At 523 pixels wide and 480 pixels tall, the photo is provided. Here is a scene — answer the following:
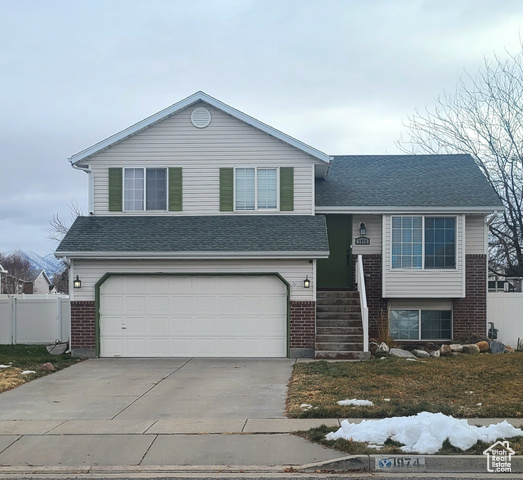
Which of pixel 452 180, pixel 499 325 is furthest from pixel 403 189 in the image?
pixel 499 325

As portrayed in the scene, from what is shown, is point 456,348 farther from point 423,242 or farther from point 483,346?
point 423,242

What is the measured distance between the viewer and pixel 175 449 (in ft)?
28.9

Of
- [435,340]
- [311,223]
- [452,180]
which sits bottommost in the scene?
[435,340]

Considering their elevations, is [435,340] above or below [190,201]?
below

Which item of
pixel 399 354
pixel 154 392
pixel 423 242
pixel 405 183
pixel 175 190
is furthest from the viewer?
pixel 405 183

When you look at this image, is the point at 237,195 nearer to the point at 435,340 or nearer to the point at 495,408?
the point at 435,340

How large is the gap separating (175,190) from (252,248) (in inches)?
122

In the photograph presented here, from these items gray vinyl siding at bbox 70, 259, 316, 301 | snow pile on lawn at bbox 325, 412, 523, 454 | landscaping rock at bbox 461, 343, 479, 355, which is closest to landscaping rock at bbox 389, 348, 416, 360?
landscaping rock at bbox 461, 343, 479, 355

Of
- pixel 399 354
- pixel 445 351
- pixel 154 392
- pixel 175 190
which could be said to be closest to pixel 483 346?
pixel 445 351

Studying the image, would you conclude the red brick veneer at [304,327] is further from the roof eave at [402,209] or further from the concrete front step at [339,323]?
the roof eave at [402,209]

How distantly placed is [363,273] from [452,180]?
443 cm

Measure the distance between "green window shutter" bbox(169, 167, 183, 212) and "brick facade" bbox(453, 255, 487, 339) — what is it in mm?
8561

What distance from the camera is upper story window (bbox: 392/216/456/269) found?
65.3 ft

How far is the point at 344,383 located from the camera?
43.2 feet
